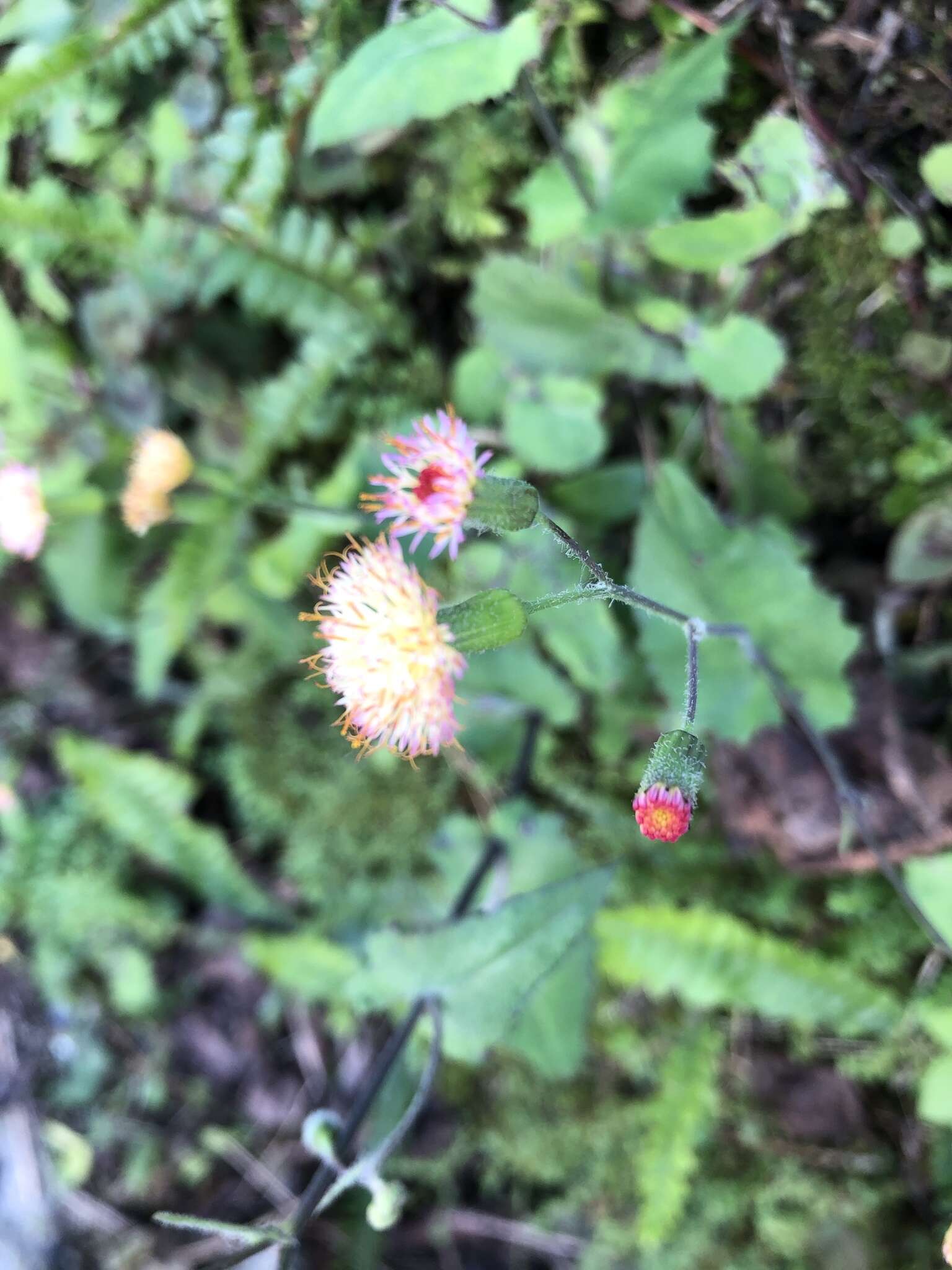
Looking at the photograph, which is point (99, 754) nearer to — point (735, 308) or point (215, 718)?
point (215, 718)

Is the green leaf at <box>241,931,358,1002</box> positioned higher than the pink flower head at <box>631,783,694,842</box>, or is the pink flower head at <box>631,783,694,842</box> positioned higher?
the pink flower head at <box>631,783,694,842</box>

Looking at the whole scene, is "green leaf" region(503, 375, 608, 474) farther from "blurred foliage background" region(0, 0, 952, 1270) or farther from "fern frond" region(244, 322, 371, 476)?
"fern frond" region(244, 322, 371, 476)

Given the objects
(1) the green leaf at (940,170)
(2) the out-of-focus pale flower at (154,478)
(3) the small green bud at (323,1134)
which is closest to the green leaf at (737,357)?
(1) the green leaf at (940,170)

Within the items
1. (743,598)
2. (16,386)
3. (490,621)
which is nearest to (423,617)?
(490,621)

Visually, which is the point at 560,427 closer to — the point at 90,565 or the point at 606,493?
the point at 606,493

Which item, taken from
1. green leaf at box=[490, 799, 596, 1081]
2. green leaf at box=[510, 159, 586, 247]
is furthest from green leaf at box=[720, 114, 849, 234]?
green leaf at box=[490, 799, 596, 1081]

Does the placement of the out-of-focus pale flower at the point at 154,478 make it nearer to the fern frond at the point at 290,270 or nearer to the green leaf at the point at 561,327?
the fern frond at the point at 290,270
